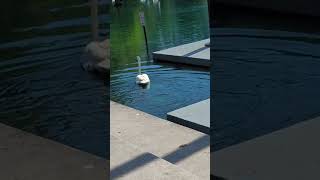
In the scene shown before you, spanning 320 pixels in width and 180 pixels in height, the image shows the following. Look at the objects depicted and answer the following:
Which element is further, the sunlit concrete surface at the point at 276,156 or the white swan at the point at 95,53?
the white swan at the point at 95,53

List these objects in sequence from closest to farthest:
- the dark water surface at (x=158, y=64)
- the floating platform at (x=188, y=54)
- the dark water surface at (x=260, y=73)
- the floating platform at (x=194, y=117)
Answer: the dark water surface at (x=260, y=73) → the floating platform at (x=194, y=117) → the dark water surface at (x=158, y=64) → the floating platform at (x=188, y=54)

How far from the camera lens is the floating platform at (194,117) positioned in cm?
532

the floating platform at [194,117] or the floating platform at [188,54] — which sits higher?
the floating platform at [188,54]

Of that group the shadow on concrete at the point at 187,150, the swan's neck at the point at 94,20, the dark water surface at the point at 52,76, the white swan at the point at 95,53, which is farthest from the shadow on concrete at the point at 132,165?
the swan's neck at the point at 94,20

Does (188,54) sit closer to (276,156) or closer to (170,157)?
(170,157)

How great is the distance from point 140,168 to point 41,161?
0.79 metres

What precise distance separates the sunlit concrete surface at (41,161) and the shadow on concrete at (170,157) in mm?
528

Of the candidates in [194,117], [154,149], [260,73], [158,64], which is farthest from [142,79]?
[260,73]

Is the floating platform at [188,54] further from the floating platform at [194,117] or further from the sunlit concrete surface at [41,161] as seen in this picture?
the sunlit concrete surface at [41,161]

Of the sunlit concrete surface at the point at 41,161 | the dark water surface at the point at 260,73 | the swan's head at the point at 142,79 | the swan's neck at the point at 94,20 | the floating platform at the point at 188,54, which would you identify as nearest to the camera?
the dark water surface at the point at 260,73

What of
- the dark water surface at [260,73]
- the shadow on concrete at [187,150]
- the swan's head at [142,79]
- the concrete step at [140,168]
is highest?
the dark water surface at [260,73]

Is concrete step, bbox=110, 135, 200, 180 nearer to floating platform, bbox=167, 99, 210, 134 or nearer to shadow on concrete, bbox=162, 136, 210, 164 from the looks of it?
shadow on concrete, bbox=162, 136, 210, 164

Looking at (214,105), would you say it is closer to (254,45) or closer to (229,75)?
(229,75)

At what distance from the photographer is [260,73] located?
2.19m
